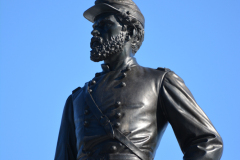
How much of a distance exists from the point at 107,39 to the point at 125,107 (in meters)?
1.48

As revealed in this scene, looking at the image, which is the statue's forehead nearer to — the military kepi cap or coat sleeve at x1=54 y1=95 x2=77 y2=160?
the military kepi cap

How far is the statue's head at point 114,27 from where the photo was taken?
10.7 m

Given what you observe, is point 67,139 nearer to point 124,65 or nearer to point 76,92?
point 76,92

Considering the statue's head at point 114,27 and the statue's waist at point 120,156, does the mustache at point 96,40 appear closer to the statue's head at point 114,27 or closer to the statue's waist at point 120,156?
the statue's head at point 114,27

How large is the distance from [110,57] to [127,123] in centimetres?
163

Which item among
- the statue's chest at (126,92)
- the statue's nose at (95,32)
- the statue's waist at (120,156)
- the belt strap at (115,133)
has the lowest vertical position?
the statue's waist at (120,156)

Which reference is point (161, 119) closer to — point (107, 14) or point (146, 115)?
point (146, 115)

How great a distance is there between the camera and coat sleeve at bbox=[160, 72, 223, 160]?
30.9ft

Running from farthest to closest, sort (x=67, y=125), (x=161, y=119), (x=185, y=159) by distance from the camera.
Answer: (x=67, y=125), (x=161, y=119), (x=185, y=159)

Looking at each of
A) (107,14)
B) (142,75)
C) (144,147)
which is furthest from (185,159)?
(107,14)

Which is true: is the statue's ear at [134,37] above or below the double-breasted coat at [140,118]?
above

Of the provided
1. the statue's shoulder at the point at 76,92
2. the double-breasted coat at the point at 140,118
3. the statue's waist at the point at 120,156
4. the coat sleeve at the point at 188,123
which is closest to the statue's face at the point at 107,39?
the double-breasted coat at the point at 140,118

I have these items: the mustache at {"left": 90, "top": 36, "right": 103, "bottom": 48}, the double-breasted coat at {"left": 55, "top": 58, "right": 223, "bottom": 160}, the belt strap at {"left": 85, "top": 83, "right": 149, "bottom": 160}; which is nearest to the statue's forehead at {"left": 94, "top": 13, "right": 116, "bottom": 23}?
the mustache at {"left": 90, "top": 36, "right": 103, "bottom": 48}

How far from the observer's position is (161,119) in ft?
33.2
